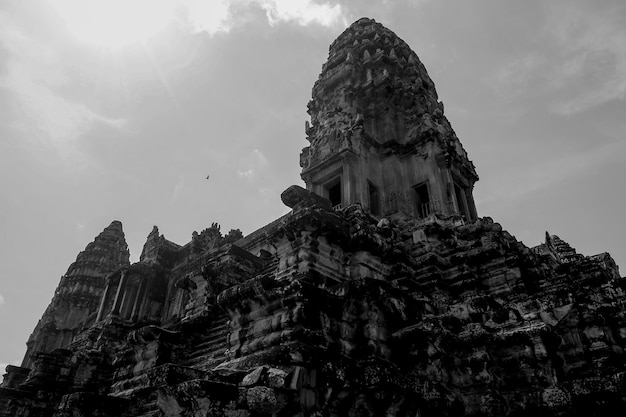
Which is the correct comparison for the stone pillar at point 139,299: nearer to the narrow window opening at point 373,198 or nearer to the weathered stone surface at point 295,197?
the narrow window opening at point 373,198

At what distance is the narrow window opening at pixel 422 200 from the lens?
50.0ft

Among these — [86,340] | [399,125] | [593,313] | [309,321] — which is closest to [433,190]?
[399,125]

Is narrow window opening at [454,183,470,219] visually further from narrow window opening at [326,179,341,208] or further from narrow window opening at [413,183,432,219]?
narrow window opening at [326,179,341,208]

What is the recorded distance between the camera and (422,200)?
51.9 ft

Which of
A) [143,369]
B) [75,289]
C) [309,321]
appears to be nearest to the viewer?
[309,321]

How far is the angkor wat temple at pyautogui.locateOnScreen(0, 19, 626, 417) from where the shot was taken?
6.55 m

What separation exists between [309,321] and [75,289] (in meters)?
39.3

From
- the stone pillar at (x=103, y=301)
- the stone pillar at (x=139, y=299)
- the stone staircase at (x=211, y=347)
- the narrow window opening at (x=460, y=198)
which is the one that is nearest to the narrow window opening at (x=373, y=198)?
the narrow window opening at (x=460, y=198)

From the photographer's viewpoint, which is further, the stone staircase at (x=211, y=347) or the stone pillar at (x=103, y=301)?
the stone pillar at (x=103, y=301)

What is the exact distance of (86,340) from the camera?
80.1 feet

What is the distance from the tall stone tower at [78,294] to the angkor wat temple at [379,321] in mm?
22811

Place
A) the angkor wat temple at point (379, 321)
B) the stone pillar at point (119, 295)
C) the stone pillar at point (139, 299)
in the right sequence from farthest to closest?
the stone pillar at point (119, 295) < the stone pillar at point (139, 299) < the angkor wat temple at point (379, 321)

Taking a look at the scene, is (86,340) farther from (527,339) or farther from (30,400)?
(527,339)

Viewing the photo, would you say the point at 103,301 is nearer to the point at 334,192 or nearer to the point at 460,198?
the point at 334,192
